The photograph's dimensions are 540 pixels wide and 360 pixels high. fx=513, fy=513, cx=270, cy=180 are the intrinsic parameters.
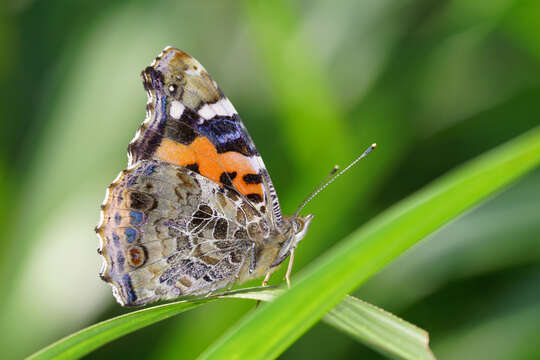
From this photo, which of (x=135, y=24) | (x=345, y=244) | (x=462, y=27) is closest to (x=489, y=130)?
(x=462, y=27)

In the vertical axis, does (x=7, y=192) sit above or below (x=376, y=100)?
above

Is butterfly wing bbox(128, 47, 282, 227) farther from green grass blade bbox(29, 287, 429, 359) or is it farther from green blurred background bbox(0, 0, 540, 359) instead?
green grass blade bbox(29, 287, 429, 359)

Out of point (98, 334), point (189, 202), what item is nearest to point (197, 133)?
point (189, 202)

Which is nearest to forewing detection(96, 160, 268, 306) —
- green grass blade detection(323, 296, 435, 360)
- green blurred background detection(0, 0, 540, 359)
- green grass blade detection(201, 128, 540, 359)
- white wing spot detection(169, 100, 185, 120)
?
white wing spot detection(169, 100, 185, 120)

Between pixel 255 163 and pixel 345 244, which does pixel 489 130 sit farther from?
pixel 345 244

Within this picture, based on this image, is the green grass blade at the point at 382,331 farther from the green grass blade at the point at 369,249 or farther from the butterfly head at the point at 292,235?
the butterfly head at the point at 292,235
